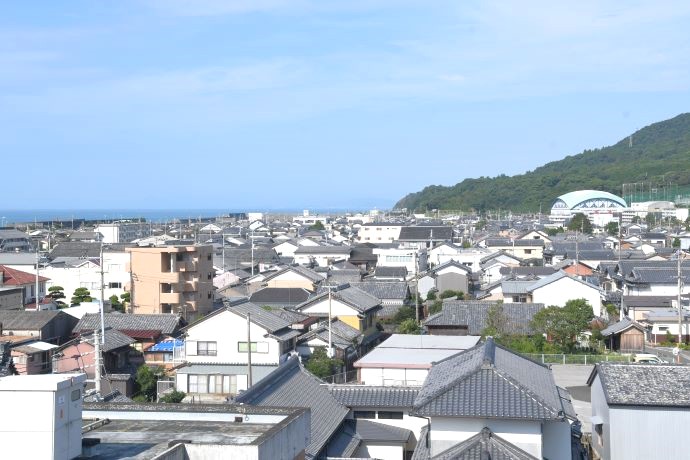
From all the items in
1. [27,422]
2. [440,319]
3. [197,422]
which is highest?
[27,422]

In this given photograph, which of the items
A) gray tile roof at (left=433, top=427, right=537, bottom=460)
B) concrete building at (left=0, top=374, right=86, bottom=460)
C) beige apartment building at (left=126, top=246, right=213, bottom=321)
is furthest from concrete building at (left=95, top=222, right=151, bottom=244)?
concrete building at (left=0, top=374, right=86, bottom=460)

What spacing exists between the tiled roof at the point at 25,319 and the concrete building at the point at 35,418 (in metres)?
16.3

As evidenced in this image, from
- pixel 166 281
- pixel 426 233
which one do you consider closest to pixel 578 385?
pixel 166 281

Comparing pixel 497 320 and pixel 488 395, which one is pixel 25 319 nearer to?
pixel 497 320

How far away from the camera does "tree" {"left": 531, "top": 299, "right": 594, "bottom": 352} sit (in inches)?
909

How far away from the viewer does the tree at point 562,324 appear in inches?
909

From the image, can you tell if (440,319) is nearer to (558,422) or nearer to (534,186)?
(558,422)

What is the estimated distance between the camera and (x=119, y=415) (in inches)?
312

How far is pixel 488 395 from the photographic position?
8.40 meters

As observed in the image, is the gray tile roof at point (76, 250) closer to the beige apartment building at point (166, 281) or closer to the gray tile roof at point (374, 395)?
the beige apartment building at point (166, 281)

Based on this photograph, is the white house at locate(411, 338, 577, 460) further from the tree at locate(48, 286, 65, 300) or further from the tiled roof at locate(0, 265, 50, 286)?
the tree at locate(48, 286, 65, 300)

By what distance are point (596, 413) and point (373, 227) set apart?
181 ft

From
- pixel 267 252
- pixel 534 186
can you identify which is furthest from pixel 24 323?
pixel 534 186

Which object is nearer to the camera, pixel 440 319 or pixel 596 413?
pixel 596 413
